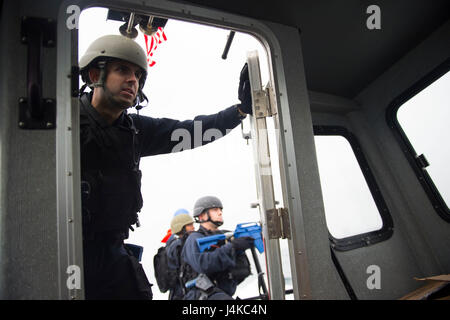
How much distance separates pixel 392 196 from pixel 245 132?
160 cm

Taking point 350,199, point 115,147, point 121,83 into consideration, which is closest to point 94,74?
point 121,83

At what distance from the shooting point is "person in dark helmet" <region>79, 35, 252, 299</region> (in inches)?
67.1

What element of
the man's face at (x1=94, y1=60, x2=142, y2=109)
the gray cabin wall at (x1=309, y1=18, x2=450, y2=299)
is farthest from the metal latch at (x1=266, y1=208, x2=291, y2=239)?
the gray cabin wall at (x1=309, y1=18, x2=450, y2=299)

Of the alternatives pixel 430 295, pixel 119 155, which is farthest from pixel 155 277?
pixel 430 295

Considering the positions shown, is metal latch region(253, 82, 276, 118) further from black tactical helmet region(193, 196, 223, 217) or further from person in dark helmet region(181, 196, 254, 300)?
black tactical helmet region(193, 196, 223, 217)

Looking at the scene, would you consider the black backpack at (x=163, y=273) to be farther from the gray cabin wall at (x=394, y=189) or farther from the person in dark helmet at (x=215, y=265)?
the gray cabin wall at (x=394, y=189)

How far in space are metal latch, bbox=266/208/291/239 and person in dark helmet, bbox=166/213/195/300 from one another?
2500mm

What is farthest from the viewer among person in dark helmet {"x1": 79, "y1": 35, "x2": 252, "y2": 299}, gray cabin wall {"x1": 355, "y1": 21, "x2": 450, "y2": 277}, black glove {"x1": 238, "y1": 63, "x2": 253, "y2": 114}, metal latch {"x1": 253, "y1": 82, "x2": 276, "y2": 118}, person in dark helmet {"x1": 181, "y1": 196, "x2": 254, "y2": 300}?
person in dark helmet {"x1": 181, "y1": 196, "x2": 254, "y2": 300}

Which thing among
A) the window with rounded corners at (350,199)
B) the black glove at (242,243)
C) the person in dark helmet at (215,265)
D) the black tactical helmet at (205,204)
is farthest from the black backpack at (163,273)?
the window with rounded corners at (350,199)

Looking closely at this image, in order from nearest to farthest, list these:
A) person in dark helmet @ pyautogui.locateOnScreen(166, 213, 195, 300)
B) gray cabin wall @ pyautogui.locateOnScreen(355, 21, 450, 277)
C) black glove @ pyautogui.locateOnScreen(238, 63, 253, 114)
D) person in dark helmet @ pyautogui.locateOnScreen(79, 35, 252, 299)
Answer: person in dark helmet @ pyautogui.locateOnScreen(79, 35, 252, 299), black glove @ pyautogui.locateOnScreen(238, 63, 253, 114), gray cabin wall @ pyautogui.locateOnScreen(355, 21, 450, 277), person in dark helmet @ pyautogui.locateOnScreen(166, 213, 195, 300)

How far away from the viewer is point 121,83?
6.54 ft

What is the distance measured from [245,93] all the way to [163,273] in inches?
114

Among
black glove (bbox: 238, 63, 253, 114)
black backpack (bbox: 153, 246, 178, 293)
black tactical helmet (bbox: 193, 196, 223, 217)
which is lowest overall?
black backpack (bbox: 153, 246, 178, 293)

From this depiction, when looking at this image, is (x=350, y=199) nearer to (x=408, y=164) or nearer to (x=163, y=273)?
(x=408, y=164)
